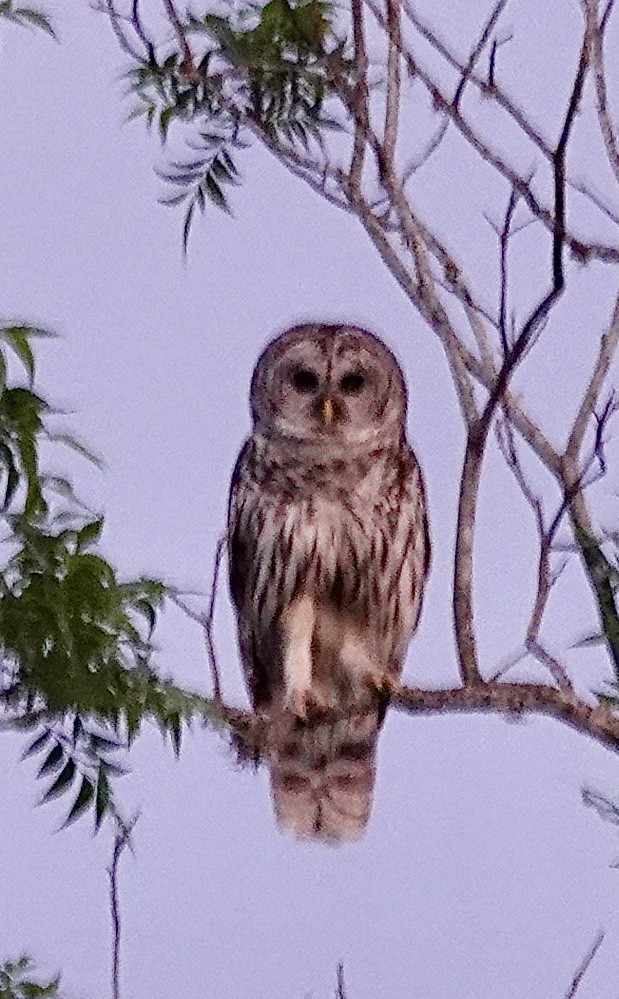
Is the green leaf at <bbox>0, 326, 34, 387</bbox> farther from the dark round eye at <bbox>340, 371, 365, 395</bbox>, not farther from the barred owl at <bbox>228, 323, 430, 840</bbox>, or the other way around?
the dark round eye at <bbox>340, 371, 365, 395</bbox>

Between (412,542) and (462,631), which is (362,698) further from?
(462,631)

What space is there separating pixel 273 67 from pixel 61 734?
1.60 meters

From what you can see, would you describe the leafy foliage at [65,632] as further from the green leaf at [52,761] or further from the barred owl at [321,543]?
the barred owl at [321,543]

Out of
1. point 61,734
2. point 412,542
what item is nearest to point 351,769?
point 412,542

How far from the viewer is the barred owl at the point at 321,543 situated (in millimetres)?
4238

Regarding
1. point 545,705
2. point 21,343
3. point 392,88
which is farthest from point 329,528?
point 21,343

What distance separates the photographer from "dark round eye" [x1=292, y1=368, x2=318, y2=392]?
14.7ft

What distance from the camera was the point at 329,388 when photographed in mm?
4457

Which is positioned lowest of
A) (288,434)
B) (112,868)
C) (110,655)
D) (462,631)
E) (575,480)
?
(112,868)

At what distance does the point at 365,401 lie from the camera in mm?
4469

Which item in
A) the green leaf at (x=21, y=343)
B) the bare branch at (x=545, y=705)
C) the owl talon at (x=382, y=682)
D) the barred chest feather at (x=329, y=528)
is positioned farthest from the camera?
the barred chest feather at (x=329, y=528)

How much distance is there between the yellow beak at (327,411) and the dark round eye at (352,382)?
8 centimetres

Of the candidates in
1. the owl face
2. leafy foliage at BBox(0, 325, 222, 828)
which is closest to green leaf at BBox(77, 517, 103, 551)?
leafy foliage at BBox(0, 325, 222, 828)

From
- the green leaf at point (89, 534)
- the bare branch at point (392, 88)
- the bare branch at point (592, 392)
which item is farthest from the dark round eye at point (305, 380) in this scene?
the green leaf at point (89, 534)
